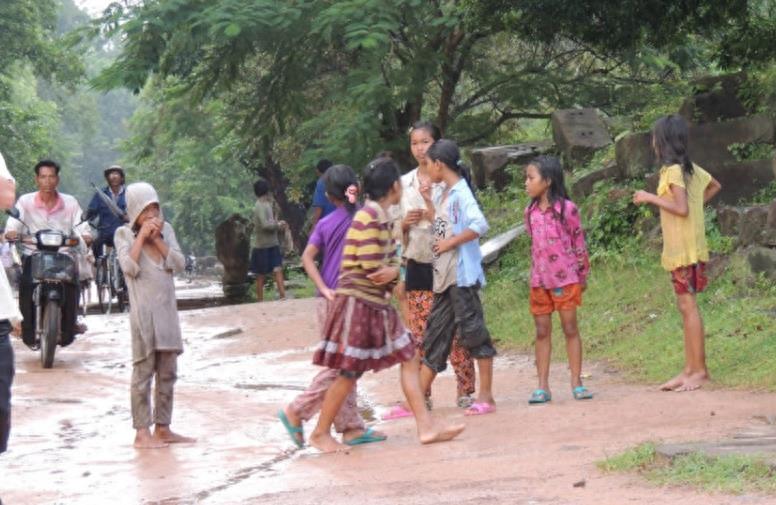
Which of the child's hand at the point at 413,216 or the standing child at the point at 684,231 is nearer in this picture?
the child's hand at the point at 413,216

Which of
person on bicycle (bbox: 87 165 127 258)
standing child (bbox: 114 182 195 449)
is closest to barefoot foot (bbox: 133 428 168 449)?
standing child (bbox: 114 182 195 449)

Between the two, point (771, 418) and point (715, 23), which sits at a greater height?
point (715, 23)

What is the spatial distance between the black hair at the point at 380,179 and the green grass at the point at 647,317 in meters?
2.79

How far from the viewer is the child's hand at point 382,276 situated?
7758mm

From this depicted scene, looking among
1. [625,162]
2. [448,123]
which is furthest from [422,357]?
[448,123]

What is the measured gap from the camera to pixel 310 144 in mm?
20406

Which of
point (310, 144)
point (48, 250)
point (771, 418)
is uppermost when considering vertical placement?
point (310, 144)

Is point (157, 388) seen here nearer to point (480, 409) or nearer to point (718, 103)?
point (480, 409)

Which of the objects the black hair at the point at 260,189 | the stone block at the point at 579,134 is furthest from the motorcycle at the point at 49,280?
the black hair at the point at 260,189

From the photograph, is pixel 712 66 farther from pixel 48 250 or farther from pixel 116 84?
pixel 48 250

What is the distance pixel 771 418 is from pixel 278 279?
1316cm

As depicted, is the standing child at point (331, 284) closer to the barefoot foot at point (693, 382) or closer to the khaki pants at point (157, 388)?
the khaki pants at point (157, 388)

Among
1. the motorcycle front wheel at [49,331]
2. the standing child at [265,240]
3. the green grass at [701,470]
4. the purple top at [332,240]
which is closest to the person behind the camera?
the green grass at [701,470]

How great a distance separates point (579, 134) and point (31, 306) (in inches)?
291
